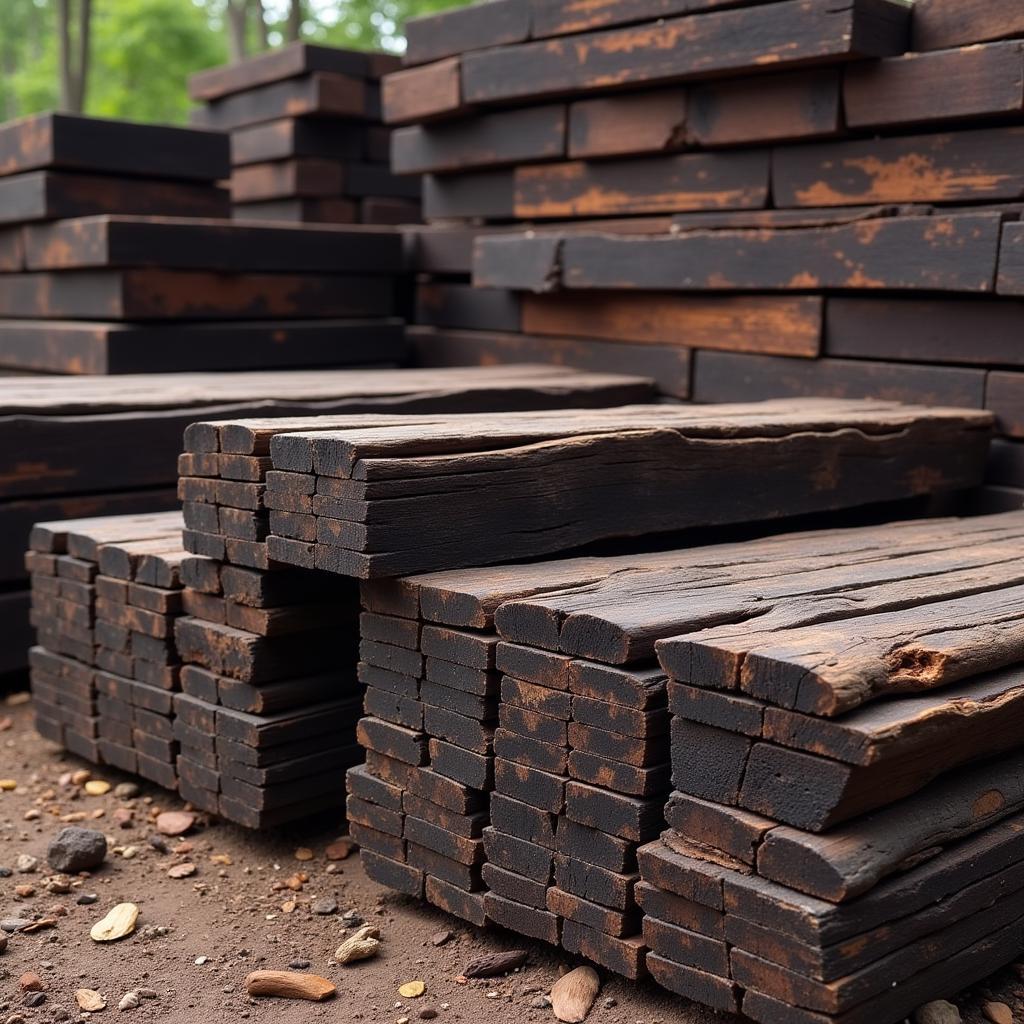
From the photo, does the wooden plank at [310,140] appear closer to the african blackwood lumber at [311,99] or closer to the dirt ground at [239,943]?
the african blackwood lumber at [311,99]

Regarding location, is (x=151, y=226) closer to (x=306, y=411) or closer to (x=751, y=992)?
(x=306, y=411)

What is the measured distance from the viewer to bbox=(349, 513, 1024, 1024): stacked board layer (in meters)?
2.75

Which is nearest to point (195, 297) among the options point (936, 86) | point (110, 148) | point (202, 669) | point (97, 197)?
point (97, 197)

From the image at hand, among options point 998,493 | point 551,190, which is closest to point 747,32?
point 551,190

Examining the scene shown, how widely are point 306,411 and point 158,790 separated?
1630 millimetres

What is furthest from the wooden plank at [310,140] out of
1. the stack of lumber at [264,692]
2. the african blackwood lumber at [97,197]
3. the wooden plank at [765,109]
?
the stack of lumber at [264,692]

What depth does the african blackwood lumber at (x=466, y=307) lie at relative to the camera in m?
7.78

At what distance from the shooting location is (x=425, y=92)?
299 inches

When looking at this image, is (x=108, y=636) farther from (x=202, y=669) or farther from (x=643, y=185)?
(x=643, y=185)

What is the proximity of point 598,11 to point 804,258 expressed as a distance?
5.48 ft

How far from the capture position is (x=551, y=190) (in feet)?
23.9

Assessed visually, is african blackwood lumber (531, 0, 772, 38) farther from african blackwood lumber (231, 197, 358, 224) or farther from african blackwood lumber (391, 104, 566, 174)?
african blackwood lumber (231, 197, 358, 224)

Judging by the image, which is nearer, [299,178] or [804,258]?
[804,258]

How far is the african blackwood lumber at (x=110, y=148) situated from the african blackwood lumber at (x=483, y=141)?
1125mm
